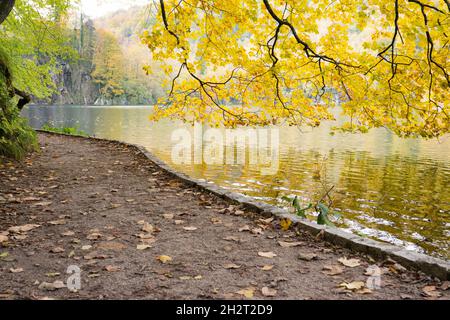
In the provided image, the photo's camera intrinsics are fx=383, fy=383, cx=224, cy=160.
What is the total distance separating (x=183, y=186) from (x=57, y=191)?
2305mm

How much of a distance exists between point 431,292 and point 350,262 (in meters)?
0.78

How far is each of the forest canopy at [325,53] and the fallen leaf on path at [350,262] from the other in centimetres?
306

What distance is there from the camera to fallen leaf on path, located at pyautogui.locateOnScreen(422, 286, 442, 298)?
10.3 ft

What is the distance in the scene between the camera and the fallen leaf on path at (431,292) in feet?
10.3

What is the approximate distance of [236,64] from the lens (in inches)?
304

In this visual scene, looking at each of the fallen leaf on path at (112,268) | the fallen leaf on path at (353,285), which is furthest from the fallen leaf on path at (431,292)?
the fallen leaf on path at (112,268)

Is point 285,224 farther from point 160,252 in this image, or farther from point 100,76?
point 100,76

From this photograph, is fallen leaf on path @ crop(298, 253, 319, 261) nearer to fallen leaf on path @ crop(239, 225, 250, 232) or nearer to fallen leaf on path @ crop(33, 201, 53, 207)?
fallen leaf on path @ crop(239, 225, 250, 232)

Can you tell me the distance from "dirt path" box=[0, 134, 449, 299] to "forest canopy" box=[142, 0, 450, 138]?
274 cm

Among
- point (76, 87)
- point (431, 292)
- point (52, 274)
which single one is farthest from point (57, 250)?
point (76, 87)

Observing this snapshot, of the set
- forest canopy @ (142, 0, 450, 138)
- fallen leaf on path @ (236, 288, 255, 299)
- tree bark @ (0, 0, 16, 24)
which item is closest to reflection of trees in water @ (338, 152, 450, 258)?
forest canopy @ (142, 0, 450, 138)

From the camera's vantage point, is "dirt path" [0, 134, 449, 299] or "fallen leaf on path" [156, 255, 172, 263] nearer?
"dirt path" [0, 134, 449, 299]

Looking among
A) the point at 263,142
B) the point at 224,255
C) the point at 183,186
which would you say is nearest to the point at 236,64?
the point at 183,186
